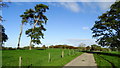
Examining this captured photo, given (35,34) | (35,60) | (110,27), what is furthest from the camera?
(35,34)

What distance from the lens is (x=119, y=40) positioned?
2645 cm

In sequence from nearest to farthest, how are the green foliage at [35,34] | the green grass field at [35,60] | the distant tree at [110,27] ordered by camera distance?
the green grass field at [35,60] → the distant tree at [110,27] → the green foliage at [35,34]

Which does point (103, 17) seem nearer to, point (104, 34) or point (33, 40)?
point (104, 34)

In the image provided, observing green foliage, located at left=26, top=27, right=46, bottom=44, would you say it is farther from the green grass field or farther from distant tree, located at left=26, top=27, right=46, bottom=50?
the green grass field

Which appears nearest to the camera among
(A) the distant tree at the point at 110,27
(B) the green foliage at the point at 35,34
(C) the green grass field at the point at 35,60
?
(C) the green grass field at the point at 35,60

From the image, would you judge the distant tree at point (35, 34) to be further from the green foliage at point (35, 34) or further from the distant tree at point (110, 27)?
the distant tree at point (110, 27)

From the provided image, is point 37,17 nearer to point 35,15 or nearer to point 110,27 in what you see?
point 35,15

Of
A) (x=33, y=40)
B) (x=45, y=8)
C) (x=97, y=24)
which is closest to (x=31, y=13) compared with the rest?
(x=45, y=8)

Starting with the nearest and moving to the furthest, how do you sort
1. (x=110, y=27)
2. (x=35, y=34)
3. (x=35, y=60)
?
(x=35, y=60) → (x=110, y=27) → (x=35, y=34)

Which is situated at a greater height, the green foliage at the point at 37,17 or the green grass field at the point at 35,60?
the green foliage at the point at 37,17

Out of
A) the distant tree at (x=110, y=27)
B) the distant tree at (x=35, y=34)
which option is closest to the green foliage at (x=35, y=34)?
the distant tree at (x=35, y=34)

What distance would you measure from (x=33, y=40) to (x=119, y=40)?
24.9 metres

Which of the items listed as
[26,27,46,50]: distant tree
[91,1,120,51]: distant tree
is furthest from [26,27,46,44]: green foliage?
[91,1,120,51]: distant tree

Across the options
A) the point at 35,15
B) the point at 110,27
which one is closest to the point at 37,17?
the point at 35,15
